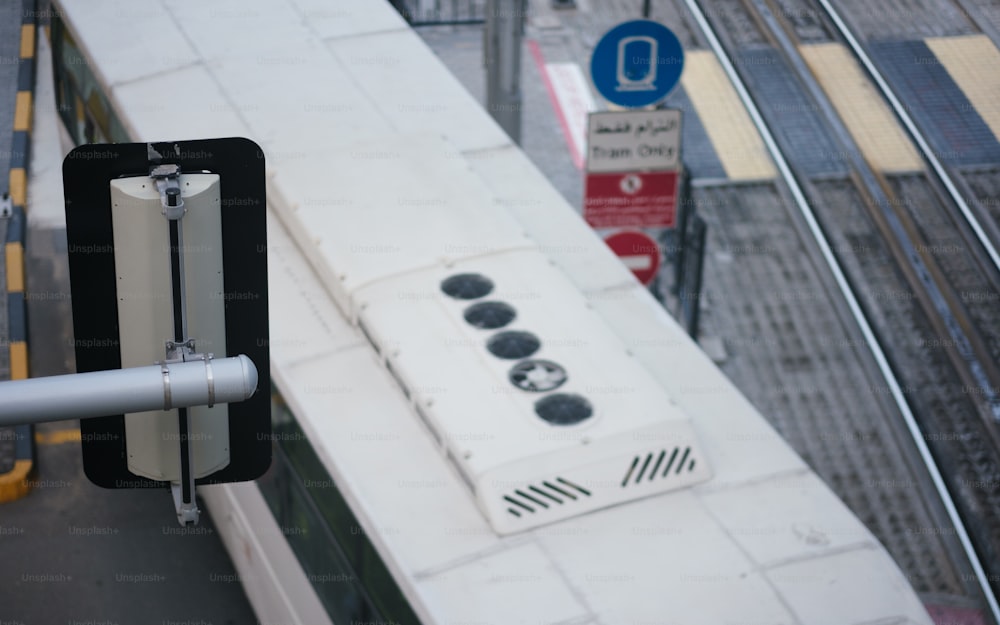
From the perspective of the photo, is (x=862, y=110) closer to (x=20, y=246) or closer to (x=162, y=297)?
(x=20, y=246)

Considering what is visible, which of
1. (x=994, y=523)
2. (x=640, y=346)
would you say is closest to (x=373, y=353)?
(x=640, y=346)

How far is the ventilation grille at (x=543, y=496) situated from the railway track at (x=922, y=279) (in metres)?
5.19

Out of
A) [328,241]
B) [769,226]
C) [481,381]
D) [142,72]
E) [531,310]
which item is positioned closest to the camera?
[481,381]

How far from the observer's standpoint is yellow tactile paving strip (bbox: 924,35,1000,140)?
57.5 feet

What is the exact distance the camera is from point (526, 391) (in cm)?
688

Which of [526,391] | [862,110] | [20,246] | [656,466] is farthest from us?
[862,110]

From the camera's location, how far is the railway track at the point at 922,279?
11.8 metres

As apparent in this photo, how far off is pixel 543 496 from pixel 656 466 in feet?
1.96

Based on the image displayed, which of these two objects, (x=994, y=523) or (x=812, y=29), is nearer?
(x=994, y=523)

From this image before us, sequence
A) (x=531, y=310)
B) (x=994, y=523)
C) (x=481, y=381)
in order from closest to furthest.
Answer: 1. (x=481, y=381)
2. (x=531, y=310)
3. (x=994, y=523)

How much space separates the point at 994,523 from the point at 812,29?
936cm

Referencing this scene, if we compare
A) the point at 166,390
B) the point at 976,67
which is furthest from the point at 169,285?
the point at 976,67

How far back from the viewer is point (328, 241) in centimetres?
802

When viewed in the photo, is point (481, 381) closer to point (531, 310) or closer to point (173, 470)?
point (531, 310)
